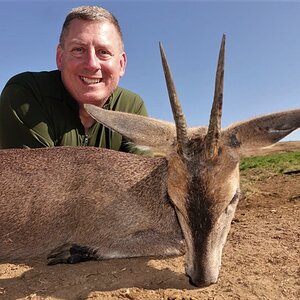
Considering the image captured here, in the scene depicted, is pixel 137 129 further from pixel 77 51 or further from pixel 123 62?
pixel 123 62

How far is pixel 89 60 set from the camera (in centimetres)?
843

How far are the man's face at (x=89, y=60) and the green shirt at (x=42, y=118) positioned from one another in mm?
292

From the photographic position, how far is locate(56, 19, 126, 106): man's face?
8.47 m

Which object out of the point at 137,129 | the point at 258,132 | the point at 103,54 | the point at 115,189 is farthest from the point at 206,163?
the point at 103,54

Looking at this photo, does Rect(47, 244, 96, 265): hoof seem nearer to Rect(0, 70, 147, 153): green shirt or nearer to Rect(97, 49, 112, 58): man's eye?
Rect(0, 70, 147, 153): green shirt

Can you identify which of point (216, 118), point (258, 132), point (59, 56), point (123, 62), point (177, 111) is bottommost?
point (258, 132)

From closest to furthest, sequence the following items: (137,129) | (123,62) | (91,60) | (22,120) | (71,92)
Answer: (137,129), (22,120), (91,60), (71,92), (123,62)

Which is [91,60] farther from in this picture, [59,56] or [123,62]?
[123,62]

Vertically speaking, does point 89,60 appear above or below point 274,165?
above

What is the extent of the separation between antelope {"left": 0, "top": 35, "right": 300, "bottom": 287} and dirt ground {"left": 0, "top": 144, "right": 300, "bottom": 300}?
30 centimetres

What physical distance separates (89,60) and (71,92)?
69 cm

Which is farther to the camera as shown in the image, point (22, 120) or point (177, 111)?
point (22, 120)

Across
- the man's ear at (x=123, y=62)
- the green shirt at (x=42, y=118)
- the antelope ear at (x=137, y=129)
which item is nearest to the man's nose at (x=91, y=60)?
the green shirt at (x=42, y=118)

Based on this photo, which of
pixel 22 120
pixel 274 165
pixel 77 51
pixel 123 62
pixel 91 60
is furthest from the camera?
pixel 274 165
